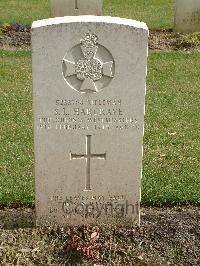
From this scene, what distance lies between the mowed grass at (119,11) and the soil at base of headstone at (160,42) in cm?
139

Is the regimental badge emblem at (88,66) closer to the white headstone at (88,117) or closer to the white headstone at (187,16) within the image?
the white headstone at (88,117)

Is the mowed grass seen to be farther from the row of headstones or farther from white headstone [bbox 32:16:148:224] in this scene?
white headstone [bbox 32:16:148:224]

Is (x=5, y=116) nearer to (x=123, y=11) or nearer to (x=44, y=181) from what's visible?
(x=44, y=181)

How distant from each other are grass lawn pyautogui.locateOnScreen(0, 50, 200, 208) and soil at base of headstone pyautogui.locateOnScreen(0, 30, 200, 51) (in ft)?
1.86

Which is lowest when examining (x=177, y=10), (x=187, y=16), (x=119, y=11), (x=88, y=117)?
(x=88, y=117)

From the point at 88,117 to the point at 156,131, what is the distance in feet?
9.64

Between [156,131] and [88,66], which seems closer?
[88,66]

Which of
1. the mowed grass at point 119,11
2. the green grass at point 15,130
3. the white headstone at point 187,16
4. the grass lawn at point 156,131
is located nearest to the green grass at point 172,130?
the grass lawn at point 156,131

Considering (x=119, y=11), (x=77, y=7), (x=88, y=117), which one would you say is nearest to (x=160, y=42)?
(x=77, y=7)

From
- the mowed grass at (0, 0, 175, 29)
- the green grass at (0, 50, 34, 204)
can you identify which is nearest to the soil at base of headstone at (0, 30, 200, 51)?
the green grass at (0, 50, 34, 204)

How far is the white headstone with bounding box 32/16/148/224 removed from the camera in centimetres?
433

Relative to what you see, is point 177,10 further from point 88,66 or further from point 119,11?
point 88,66

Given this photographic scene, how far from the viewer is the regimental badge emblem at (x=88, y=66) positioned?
4.36 m

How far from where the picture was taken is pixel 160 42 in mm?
11953
